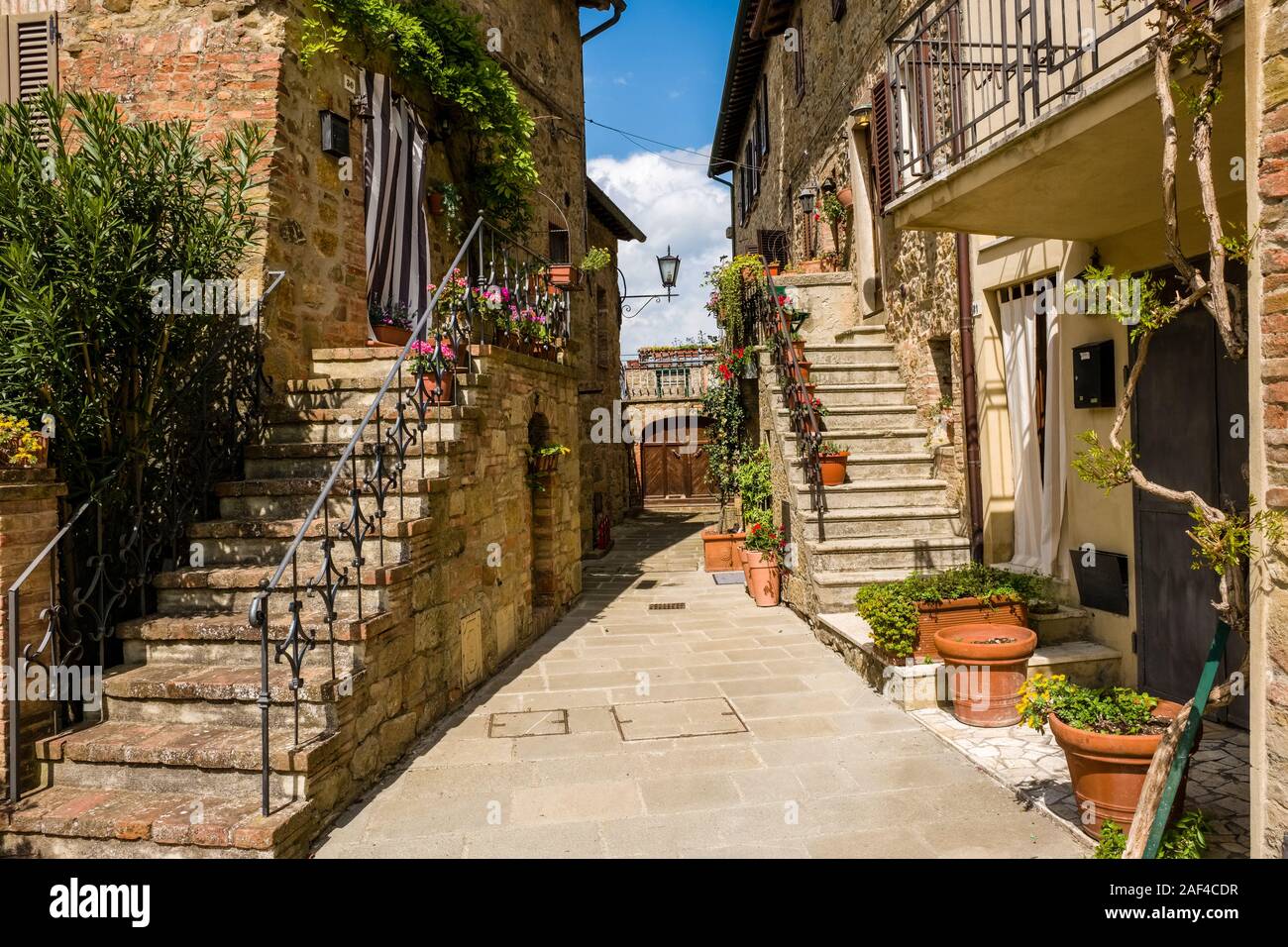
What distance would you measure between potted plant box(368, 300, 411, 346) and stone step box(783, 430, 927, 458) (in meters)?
4.16

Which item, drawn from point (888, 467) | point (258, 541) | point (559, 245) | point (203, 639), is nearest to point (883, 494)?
point (888, 467)

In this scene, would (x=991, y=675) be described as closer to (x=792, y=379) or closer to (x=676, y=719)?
(x=676, y=719)

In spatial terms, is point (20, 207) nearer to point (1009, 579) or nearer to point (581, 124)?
point (1009, 579)

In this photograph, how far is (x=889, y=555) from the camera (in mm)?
7016

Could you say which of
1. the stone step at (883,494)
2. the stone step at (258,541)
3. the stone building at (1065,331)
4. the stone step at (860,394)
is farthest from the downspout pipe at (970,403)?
the stone step at (258,541)

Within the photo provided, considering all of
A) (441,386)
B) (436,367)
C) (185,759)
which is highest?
(436,367)

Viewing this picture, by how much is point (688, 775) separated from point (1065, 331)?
4211mm

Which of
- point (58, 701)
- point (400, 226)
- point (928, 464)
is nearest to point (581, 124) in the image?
point (400, 226)

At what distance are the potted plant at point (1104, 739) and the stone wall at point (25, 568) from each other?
4.91 m

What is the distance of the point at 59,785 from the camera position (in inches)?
151

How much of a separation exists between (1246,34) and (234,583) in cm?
544

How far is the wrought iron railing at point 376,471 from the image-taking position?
12.3ft

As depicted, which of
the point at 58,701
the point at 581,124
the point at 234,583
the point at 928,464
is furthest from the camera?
the point at 581,124

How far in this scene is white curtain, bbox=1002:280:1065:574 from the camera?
19.1ft
